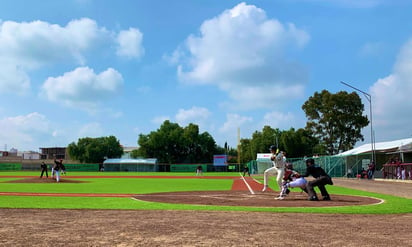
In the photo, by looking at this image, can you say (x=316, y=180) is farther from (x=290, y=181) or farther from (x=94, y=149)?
(x=94, y=149)

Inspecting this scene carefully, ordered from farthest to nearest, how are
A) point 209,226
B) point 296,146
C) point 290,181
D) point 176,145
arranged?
point 176,145 < point 296,146 < point 290,181 < point 209,226

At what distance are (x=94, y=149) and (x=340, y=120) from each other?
2986 inches

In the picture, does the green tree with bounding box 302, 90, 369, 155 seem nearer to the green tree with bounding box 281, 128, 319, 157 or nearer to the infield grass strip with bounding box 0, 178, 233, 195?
the green tree with bounding box 281, 128, 319, 157

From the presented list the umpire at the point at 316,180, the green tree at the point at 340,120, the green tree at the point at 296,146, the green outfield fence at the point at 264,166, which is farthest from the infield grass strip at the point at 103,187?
the green tree at the point at 296,146

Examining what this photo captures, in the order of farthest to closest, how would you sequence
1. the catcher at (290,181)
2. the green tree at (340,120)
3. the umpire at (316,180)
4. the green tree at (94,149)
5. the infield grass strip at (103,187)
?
the green tree at (94,149)
the green tree at (340,120)
the infield grass strip at (103,187)
the catcher at (290,181)
the umpire at (316,180)

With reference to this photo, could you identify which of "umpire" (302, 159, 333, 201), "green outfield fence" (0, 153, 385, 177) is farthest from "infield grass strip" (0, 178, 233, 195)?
"green outfield fence" (0, 153, 385, 177)

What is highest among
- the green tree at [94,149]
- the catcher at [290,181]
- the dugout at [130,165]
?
the green tree at [94,149]

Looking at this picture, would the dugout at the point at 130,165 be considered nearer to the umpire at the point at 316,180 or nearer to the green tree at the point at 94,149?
the green tree at the point at 94,149

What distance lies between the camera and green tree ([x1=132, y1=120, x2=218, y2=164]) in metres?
106

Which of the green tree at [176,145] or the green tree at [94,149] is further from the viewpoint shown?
the green tree at [94,149]

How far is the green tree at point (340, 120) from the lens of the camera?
2351 inches

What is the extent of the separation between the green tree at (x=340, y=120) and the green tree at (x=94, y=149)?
7161 cm

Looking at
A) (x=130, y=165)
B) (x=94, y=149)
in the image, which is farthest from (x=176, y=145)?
(x=94, y=149)

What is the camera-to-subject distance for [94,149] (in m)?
111
